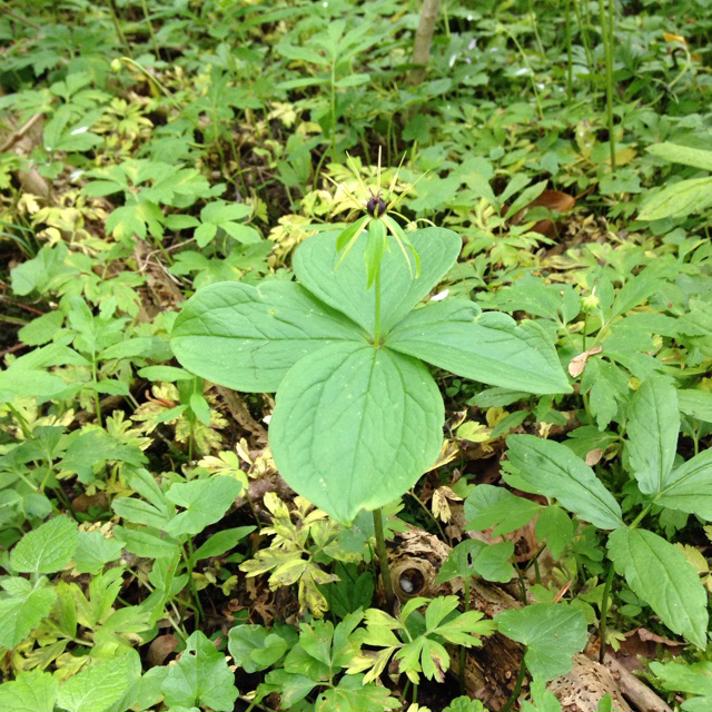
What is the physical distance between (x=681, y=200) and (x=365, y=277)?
135 centimetres

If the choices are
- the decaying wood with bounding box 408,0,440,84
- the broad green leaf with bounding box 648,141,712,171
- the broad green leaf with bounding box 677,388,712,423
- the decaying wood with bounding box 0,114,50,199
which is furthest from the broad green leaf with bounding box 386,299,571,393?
the decaying wood with bounding box 0,114,50,199

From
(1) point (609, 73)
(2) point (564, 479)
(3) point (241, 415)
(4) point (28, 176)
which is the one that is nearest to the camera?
(2) point (564, 479)

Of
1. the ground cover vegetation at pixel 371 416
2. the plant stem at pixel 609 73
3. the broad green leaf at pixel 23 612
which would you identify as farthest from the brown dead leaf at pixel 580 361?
the plant stem at pixel 609 73

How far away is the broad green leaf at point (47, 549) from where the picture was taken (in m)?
1.47

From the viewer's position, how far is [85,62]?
3.72 m

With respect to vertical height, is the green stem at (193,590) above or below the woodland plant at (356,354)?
below

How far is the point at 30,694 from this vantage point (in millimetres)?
1237

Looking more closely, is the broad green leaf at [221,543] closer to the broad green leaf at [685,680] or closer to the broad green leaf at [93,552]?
the broad green leaf at [93,552]

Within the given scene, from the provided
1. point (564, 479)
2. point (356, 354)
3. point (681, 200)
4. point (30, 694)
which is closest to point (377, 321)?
point (356, 354)

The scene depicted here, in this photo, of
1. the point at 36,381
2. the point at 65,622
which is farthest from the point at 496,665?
the point at 36,381

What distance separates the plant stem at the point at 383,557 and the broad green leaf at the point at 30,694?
727 mm

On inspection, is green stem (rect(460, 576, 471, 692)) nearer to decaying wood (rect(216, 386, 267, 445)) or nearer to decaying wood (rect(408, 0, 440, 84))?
decaying wood (rect(216, 386, 267, 445))

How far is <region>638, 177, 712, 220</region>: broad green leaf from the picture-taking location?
2170 millimetres

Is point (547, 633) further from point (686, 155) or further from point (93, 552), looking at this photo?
point (686, 155)
